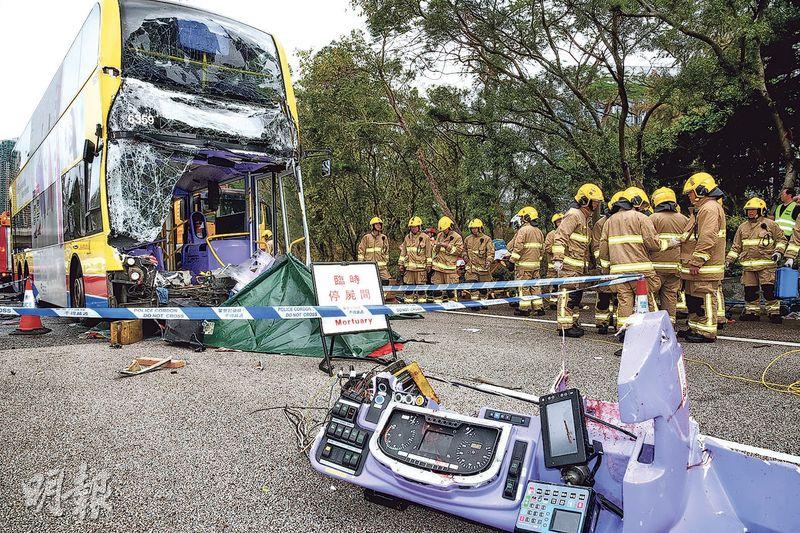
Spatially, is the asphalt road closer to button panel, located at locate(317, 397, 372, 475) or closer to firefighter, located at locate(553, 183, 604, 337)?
button panel, located at locate(317, 397, 372, 475)

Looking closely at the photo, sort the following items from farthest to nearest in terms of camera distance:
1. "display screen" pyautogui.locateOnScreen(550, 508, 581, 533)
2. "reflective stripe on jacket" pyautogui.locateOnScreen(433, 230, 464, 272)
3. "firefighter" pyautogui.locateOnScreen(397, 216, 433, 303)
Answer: "firefighter" pyautogui.locateOnScreen(397, 216, 433, 303), "reflective stripe on jacket" pyautogui.locateOnScreen(433, 230, 464, 272), "display screen" pyautogui.locateOnScreen(550, 508, 581, 533)

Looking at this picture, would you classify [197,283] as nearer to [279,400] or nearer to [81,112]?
[81,112]

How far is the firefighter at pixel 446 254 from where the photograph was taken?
13.3 metres

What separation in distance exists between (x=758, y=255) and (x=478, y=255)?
20.4 feet

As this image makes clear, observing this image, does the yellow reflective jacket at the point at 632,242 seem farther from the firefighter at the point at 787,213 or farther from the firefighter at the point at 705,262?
the firefighter at the point at 787,213

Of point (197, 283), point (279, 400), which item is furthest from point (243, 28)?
point (279, 400)

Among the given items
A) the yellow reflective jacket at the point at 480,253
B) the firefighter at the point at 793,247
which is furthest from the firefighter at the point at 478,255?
the firefighter at the point at 793,247

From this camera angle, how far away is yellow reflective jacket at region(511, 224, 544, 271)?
10.9 metres

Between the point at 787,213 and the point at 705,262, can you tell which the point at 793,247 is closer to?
the point at 787,213

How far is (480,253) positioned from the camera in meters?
13.7

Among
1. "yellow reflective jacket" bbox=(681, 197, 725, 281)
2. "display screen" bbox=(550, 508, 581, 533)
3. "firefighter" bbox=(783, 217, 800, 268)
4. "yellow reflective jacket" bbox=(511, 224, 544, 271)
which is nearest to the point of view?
"display screen" bbox=(550, 508, 581, 533)

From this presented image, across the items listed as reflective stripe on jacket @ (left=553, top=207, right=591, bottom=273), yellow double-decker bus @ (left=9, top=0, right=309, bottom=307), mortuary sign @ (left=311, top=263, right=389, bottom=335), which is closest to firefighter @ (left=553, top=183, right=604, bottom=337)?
reflective stripe on jacket @ (left=553, top=207, right=591, bottom=273)

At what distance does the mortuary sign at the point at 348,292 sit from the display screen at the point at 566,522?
368cm

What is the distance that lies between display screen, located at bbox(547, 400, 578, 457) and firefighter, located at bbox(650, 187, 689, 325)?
18.9ft
